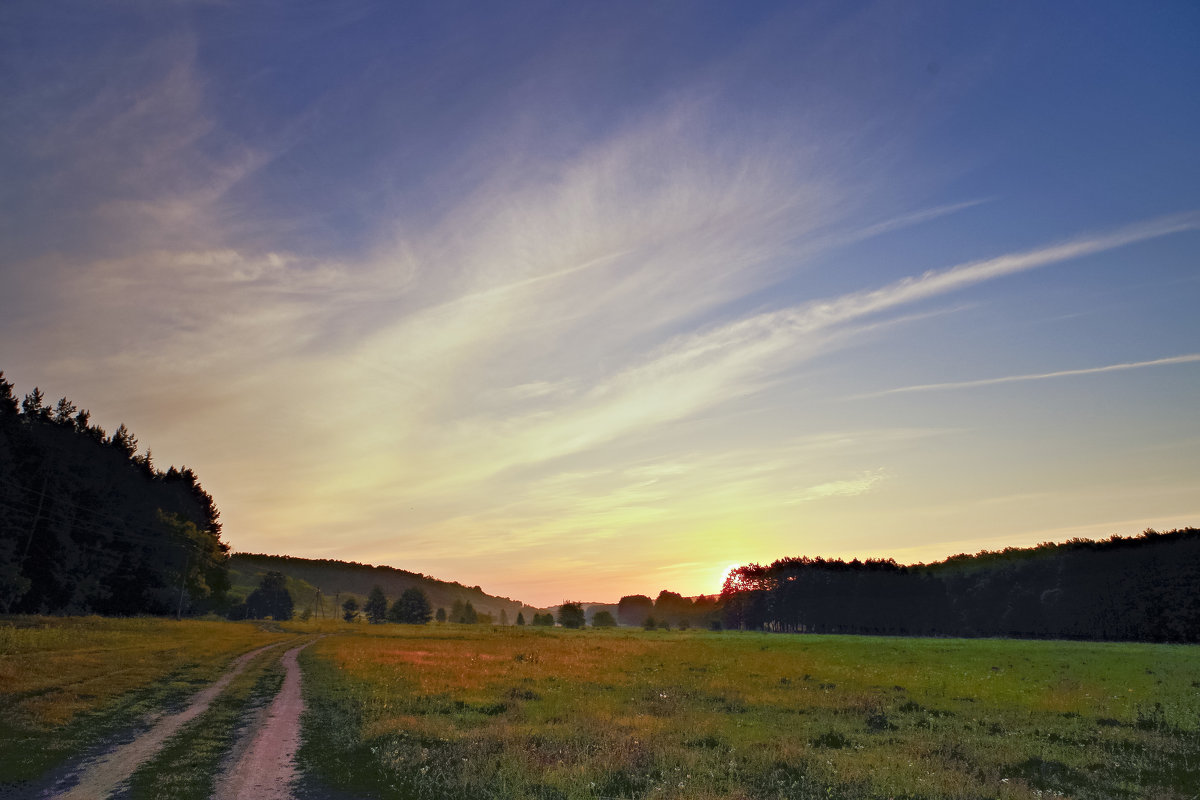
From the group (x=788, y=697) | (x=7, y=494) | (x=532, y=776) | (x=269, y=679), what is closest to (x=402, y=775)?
(x=532, y=776)

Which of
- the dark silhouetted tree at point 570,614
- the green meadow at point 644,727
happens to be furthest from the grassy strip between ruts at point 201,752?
the dark silhouetted tree at point 570,614

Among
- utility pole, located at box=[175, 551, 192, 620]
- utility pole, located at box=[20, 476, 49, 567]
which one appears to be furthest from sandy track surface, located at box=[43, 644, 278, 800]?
utility pole, located at box=[175, 551, 192, 620]

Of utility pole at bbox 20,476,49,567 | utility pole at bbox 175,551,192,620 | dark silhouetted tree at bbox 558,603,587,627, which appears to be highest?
utility pole at bbox 20,476,49,567

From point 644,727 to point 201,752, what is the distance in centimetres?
1204

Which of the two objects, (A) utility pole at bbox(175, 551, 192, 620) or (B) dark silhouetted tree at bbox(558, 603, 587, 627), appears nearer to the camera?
(A) utility pole at bbox(175, 551, 192, 620)

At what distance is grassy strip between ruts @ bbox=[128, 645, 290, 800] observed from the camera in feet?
43.4

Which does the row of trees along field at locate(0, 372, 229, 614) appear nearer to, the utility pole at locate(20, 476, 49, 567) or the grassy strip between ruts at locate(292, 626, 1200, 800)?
the utility pole at locate(20, 476, 49, 567)

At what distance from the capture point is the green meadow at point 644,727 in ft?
47.9

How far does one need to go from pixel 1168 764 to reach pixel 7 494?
100729 millimetres

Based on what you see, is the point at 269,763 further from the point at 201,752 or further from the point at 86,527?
the point at 86,527

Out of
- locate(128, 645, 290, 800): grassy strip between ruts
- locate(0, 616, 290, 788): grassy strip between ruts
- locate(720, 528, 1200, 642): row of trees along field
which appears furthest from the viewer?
locate(720, 528, 1200, 642): row of trees along field

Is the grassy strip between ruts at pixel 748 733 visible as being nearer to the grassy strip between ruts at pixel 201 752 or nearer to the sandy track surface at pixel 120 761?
the grassy strip between ruts at pixel 201 752

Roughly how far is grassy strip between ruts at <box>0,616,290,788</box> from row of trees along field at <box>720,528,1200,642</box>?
4016 inches

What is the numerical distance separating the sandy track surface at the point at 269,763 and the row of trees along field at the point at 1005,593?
99.3 meters
